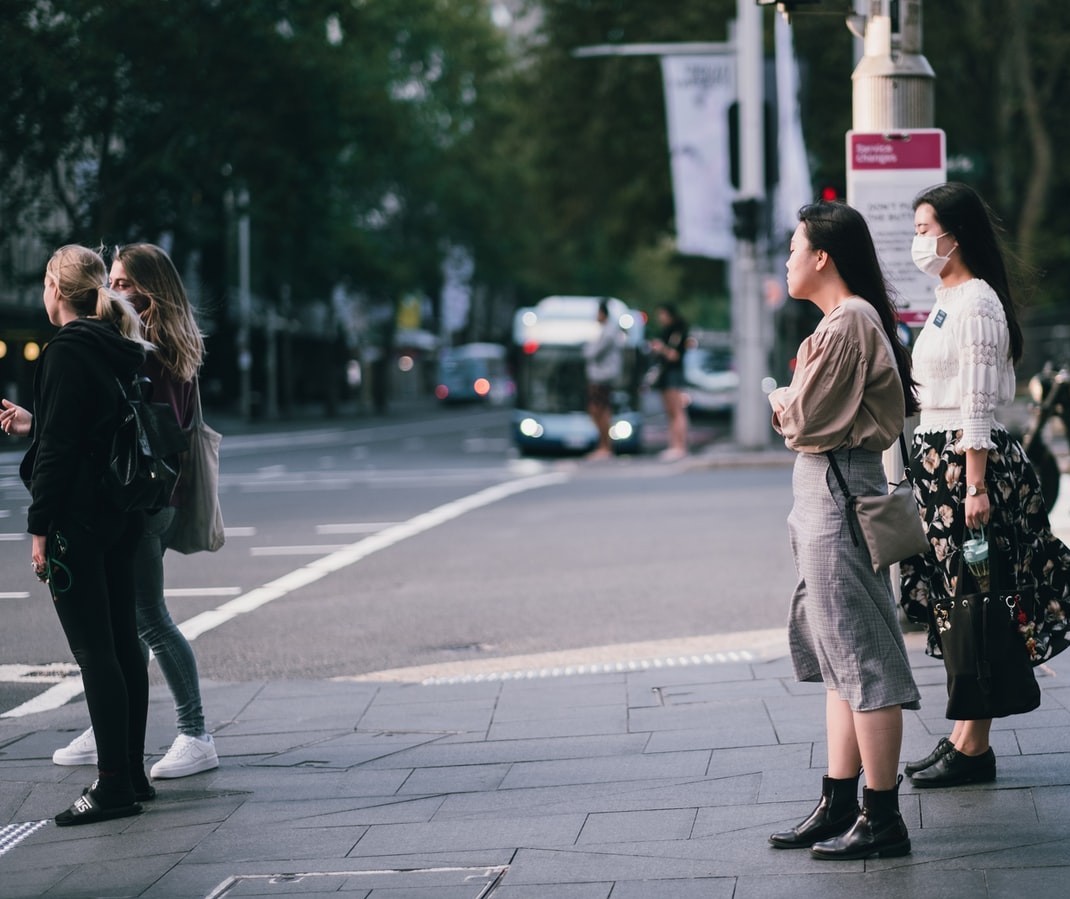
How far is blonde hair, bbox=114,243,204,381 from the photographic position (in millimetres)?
5523

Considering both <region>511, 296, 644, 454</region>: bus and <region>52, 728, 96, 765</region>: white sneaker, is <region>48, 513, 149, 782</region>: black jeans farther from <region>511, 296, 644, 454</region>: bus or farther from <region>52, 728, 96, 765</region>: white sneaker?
<region>511, 296, 644, 454</region>: bus

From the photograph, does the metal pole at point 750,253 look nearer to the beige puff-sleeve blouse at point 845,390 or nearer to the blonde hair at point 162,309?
the blonde hair at point 162,309

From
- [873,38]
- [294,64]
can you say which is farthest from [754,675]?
[294,64]

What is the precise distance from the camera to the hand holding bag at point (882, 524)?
4.30 metres

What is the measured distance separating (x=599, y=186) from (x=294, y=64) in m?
9.26

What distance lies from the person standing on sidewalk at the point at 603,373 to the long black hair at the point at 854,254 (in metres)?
18.2

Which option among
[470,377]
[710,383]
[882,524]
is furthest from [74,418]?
[470,377]

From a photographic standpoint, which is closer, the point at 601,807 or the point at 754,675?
the point at 601,807

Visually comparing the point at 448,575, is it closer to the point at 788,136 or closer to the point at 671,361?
the point at 671,361

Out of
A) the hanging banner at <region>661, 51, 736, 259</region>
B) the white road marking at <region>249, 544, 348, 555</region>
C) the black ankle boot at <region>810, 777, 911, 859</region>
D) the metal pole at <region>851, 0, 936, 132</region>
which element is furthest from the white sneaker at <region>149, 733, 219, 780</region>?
the hanging banner at <region>661, 51, 736, 259</region>

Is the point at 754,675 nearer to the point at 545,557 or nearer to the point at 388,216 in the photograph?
the point at 545,557

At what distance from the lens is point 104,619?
17.0ft

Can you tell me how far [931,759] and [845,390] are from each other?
1.44m

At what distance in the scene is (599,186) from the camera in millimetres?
36844
